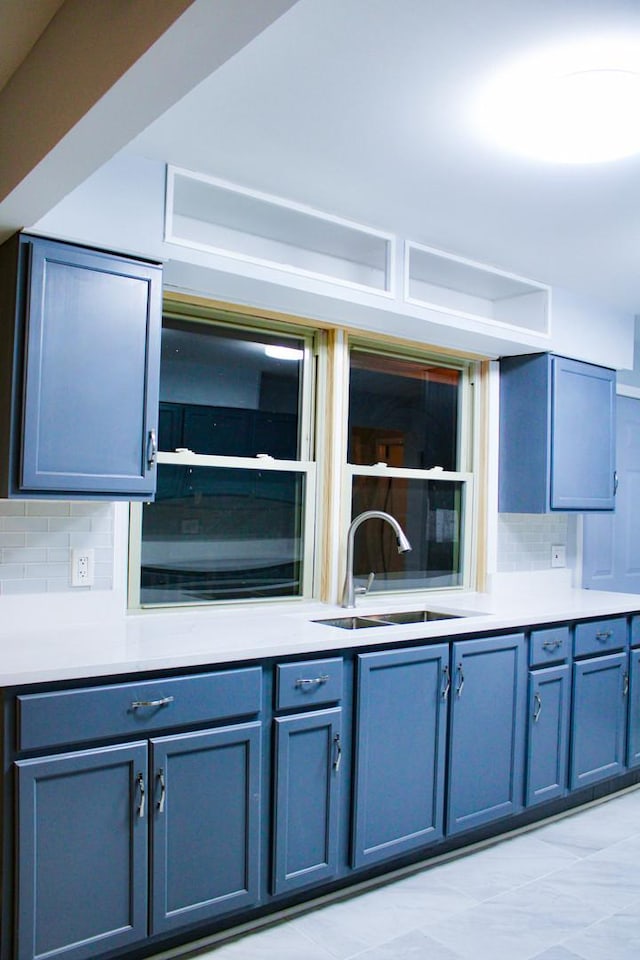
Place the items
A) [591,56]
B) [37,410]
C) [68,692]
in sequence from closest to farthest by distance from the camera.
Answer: [591,56] < [68,692] < [37,410]

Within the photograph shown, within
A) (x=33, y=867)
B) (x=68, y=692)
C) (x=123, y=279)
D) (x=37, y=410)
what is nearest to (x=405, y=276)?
(x=123, y=279)

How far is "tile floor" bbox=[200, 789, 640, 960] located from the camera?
2504 mm

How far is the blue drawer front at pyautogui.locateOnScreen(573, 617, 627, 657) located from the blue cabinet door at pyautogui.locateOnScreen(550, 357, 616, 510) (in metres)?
0.63

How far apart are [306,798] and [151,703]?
70 centimetres

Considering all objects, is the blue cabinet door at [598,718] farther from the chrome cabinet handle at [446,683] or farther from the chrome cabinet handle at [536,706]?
the chrome cabinet handle at [446,683]

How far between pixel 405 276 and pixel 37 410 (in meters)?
1.66

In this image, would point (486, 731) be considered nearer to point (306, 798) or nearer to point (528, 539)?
point (306, 798)

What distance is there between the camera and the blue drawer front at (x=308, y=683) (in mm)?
2596

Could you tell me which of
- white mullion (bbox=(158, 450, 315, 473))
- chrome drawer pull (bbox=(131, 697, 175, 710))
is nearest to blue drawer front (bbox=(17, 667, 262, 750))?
chrome drawer pull (bbox=(131, 697, 175, 710))

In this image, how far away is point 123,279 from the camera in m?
2.61

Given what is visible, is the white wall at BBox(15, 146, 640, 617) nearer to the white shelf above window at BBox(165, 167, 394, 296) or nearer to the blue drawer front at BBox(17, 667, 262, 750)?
the white shelf above window at BBox(165, 167, 394, 296)

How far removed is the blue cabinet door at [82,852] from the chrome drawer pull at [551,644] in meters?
1.90

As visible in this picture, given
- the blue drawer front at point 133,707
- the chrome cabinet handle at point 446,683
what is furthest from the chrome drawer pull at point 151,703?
the chrome cabinet handle at point 446,683

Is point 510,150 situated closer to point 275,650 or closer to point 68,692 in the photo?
point 275,650
